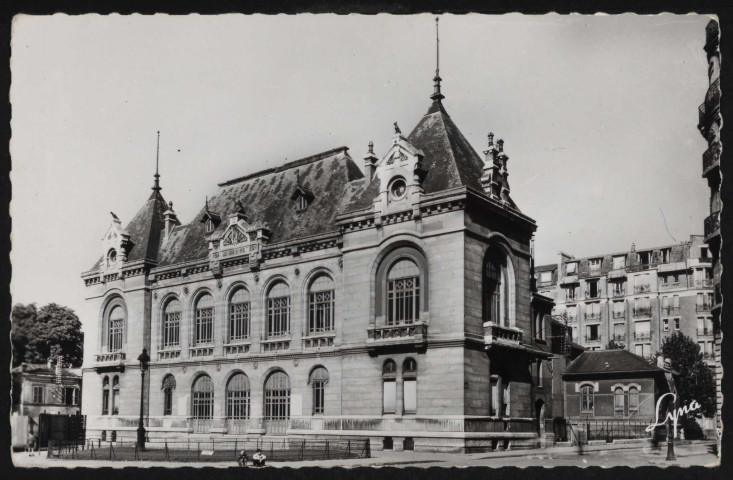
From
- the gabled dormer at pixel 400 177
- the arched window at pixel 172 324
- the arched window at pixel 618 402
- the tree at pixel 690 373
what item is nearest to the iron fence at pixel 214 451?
the arched window at pixel 172 324

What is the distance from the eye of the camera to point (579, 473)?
1656 centimetres

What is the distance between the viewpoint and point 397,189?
3772 centimetres

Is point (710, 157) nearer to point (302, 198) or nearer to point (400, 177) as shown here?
point (400, 177)

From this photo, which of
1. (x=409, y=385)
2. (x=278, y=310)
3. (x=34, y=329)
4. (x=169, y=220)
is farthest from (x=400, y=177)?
(x=34, y=329)

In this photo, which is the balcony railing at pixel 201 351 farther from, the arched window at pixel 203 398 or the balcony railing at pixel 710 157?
the balcony railing at pixel 710 157

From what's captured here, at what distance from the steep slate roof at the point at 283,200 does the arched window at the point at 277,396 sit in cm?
722

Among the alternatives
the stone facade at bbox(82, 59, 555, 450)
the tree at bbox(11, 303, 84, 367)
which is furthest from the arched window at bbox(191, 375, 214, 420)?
the tree at bbox(11, 303, 84, 367)

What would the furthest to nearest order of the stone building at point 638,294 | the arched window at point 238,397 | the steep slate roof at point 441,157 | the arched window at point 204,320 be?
the arched window at point 204,320, the arched window at point 238,397, the steep slate roof at point 441,157, the stone building at point 638,294

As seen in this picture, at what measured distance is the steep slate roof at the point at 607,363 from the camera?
147ft

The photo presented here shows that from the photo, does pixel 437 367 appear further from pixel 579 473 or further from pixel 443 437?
pixel 579 473

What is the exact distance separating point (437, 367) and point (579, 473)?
18808 mm

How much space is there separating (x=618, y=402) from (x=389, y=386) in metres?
16.8

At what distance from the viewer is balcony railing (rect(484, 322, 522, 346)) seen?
35969 millimetres

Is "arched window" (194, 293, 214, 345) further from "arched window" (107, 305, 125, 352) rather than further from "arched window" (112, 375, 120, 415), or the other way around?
"arched window" (112, 375, 120, 415)
